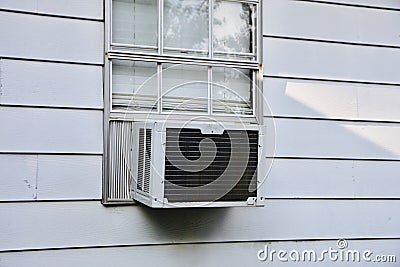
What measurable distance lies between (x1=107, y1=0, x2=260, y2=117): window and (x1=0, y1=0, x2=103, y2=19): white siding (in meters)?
0.09

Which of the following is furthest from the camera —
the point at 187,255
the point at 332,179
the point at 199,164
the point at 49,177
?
the point at 332,179

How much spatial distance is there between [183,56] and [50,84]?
0.72m

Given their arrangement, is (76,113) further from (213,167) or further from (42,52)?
(213,167)

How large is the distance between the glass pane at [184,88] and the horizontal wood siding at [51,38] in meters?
0.38

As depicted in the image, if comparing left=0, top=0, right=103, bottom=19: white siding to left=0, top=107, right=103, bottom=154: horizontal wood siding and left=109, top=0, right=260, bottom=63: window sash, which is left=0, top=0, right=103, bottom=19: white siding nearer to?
left=109, top=0, right=260, bottom=63: window sash

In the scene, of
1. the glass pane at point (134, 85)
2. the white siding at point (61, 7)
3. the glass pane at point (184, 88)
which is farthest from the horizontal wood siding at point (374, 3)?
the white siding at point (61, 7)

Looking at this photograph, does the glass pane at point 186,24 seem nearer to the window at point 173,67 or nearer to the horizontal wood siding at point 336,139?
the window at point 173,67

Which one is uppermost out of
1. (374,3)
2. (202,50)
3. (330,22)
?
(374,3)

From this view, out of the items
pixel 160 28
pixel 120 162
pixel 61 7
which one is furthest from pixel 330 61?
pixel 61 7

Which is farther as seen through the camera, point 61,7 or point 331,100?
point 331,100

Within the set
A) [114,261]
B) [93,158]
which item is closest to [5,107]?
[93,158]

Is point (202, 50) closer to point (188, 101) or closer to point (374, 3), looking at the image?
point (188, 101)

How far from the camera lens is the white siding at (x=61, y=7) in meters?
2.65

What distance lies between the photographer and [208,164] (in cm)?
254
